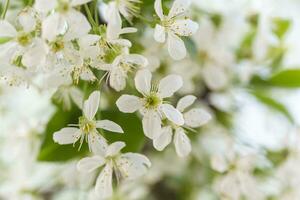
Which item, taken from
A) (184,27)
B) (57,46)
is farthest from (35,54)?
(184,27)

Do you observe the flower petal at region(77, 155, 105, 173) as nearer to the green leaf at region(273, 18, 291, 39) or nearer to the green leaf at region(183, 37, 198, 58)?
the green leaf at region(183, 37, 198, 58)

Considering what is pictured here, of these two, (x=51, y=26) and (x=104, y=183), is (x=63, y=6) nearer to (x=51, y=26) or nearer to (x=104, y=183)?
(x=51, y=26)

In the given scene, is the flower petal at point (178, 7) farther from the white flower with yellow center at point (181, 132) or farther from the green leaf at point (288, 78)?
the green leaf at point (288, 78)

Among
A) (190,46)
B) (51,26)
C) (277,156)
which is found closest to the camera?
(51,26)

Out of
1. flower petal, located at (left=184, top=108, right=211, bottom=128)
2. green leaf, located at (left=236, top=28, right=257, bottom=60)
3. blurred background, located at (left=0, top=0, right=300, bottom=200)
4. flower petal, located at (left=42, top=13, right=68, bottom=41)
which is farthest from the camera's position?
green leaf, located at (left=236, top=28, right=257, bottom=60)

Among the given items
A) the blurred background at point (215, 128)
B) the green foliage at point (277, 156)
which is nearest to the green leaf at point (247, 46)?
the blurred background at point (215, 128)

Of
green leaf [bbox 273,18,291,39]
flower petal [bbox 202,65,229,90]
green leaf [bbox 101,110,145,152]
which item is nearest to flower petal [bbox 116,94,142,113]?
green leaf [bbox 101,110,145,152]

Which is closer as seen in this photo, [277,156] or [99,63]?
[99,63]
